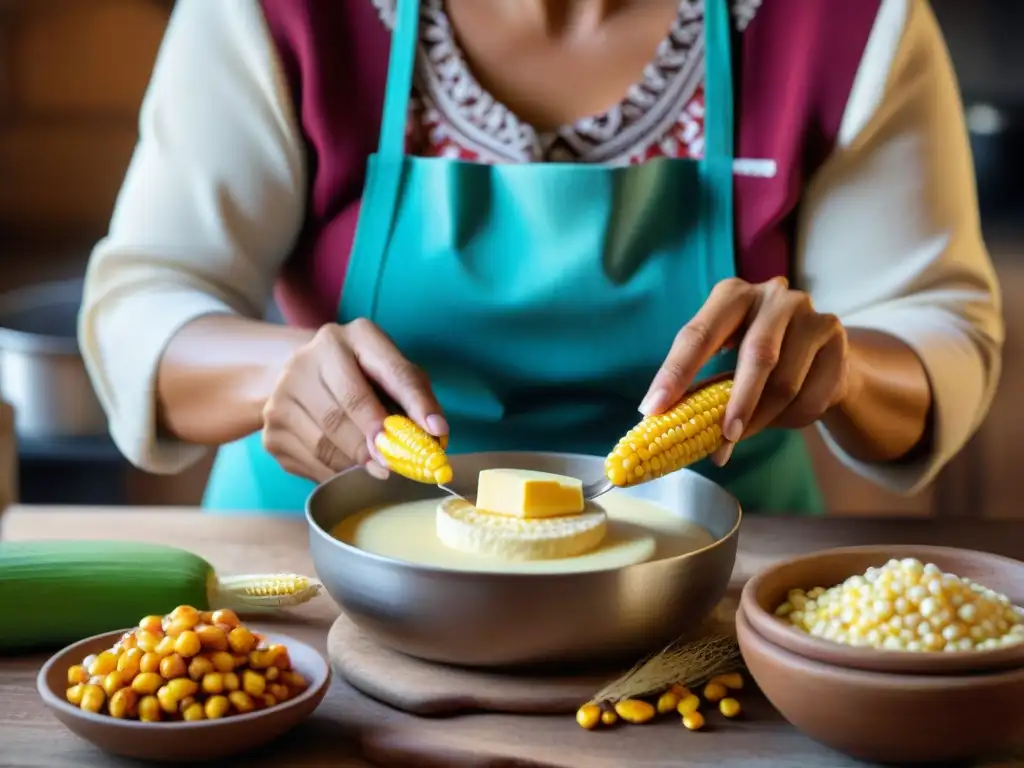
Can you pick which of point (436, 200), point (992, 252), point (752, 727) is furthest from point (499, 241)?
point (992, 252)

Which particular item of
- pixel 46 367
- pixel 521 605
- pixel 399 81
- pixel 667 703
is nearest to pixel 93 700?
pixel 521 605

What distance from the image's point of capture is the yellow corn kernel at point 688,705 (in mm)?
1062

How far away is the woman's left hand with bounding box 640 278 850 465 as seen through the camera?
4.22ft

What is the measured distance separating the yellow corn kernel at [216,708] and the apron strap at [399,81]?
912mm

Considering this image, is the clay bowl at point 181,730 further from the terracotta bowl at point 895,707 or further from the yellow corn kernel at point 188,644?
the terracotta bowl at point 895,707

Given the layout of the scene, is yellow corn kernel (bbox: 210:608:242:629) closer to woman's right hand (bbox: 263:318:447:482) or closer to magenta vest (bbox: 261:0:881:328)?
woman's right hand (bbox: 263:318:447:482)

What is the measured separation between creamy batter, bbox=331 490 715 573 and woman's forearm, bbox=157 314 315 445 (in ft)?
0.94

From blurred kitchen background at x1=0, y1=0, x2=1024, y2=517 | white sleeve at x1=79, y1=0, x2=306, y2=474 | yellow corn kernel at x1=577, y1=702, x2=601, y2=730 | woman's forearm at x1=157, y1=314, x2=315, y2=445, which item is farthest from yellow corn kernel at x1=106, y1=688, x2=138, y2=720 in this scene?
blurred kitchen background at x1=0, y1=0, x2=1024, y2=517

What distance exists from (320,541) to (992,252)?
8.96ft

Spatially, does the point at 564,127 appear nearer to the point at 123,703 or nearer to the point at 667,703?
the point at 667,703

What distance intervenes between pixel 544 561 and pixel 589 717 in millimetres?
172

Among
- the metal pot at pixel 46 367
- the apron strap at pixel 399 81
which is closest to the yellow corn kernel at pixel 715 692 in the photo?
the apron strap at pixel 399 81

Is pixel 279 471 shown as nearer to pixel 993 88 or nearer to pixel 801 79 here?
pixel 801 79

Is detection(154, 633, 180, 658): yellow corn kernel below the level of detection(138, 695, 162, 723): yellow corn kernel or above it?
above
